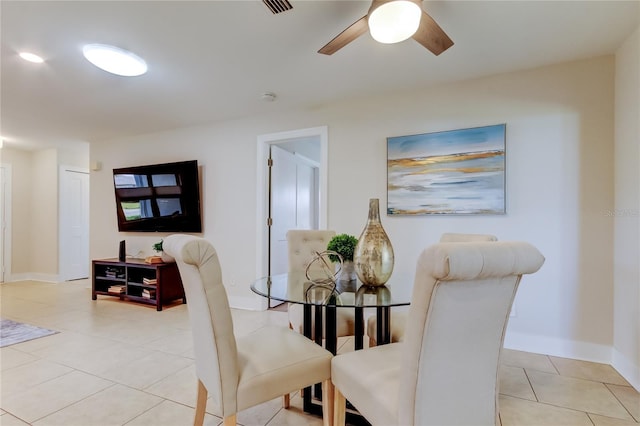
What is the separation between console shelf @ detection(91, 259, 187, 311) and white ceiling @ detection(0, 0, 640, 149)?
1959 millimetres

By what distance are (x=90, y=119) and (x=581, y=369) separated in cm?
562

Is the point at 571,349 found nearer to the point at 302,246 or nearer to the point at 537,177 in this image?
the point at 537,177

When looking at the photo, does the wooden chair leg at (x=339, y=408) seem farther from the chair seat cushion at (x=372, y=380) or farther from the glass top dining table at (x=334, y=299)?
the glass top dining table at (x=334, y=299)

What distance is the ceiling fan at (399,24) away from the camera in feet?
5.16

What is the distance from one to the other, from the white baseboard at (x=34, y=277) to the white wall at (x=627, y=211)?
7.60 meters

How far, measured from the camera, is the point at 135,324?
128 inches

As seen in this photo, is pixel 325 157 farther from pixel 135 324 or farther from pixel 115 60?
pixel 135 324

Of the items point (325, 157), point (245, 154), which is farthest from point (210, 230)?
point (325, 157)

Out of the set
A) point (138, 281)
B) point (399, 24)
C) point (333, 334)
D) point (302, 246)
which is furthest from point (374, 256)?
point (138, 281)

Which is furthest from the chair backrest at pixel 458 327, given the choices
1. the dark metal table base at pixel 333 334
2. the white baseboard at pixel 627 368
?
the white baseboard at pixel 627 368

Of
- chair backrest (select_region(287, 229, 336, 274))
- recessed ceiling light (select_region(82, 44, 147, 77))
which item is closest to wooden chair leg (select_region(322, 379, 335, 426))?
chair backrest (select_region(287, 229, 336, 274))

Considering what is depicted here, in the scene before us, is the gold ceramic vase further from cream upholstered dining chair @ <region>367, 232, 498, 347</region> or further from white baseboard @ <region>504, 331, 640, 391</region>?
white baseboard @ <region>504, 331, 640, 391</region>

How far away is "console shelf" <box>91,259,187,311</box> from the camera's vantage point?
3.87m

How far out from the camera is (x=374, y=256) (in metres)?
1.69
